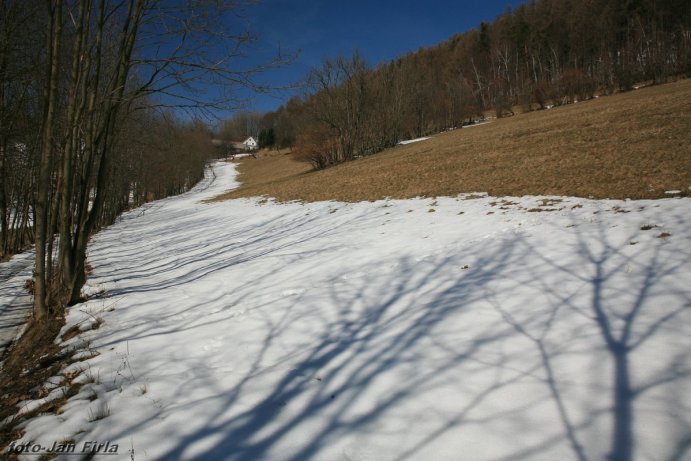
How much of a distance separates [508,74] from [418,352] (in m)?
68.5

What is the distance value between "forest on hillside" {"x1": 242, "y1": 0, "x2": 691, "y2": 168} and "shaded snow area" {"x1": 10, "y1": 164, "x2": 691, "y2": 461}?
2023cm

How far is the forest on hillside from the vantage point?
32094 millimetres

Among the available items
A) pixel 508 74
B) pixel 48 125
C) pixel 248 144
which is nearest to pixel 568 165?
pixel 48 125

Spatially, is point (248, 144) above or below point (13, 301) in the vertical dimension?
above

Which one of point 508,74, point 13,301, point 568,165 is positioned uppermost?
point 508,74

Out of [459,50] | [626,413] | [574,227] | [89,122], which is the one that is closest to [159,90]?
[89,122]

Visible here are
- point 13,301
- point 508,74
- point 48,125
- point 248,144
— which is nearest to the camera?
point 48,125

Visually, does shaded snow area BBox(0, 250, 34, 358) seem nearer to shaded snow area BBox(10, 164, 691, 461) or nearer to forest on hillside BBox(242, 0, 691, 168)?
shaded snow area BBox(10, 164, 691, 461)

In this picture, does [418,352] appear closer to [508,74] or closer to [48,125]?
[48,125]

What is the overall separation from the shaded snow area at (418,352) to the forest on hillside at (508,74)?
2023cm

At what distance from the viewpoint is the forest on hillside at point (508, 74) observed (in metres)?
32.1

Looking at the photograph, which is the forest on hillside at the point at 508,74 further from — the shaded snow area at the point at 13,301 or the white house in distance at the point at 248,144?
the white house in distance at the point at 248,144

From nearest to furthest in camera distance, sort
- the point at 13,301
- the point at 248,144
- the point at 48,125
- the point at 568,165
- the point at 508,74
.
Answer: the point at 48,125
the point at 13,301
the point at 568,165
the point at 508,74
the point at 248,144

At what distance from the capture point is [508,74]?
2301 inches
